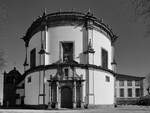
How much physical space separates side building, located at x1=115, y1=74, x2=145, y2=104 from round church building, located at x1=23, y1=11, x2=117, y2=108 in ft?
97.9

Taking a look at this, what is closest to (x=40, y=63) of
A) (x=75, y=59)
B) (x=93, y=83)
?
(x=75, y=59)

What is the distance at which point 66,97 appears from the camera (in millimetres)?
37406

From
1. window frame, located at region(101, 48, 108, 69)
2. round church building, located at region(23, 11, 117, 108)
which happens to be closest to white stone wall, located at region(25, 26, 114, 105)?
round church building, located at region(23, 11, 117, 108)

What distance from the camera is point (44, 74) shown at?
38.4m

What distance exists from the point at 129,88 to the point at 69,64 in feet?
136

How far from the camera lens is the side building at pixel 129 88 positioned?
2793 inches

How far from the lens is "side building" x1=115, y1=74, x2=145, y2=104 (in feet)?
233

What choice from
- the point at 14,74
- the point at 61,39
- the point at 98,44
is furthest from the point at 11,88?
the point at 98,44

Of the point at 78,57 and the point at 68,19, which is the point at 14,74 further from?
the point at 68,19

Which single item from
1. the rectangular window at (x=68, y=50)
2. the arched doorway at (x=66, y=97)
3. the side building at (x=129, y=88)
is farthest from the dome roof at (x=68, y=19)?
the side building at (x=129, y=88)

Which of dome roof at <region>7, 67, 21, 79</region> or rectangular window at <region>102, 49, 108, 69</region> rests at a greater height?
rectangular window at <region>102, 49, 108, 69</region>

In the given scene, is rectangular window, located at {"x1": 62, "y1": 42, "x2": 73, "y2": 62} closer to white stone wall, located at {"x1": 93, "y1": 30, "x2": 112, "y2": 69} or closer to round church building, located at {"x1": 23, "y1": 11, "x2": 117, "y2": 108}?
round church building, located at {"x1": 23, "y1": 11, "x2": 117, "y2": 108}

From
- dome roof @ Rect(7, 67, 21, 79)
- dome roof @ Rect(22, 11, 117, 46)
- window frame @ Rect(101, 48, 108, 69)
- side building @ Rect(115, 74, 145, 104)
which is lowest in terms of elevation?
side building @ Rect(115, 74, 145, 104)

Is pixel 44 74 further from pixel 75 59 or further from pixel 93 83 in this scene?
pixel 93 83
